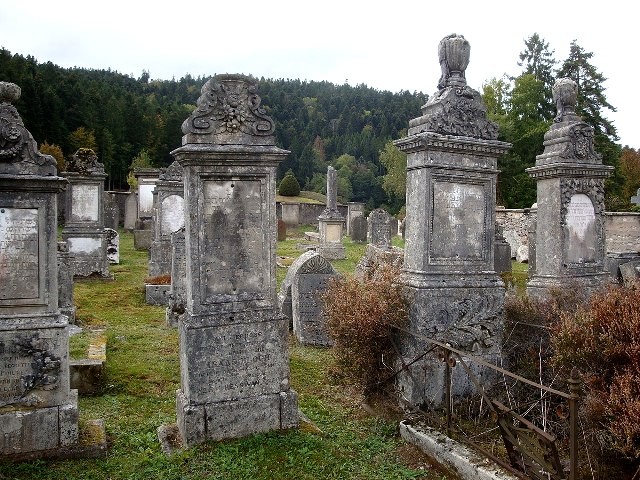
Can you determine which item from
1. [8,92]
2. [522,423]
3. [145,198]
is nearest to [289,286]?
[522,423]

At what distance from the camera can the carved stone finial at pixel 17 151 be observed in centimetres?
505

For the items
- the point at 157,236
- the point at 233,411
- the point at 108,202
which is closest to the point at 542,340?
the point at 233,411

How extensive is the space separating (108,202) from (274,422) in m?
27.5

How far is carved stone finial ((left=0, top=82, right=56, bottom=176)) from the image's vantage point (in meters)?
5.05

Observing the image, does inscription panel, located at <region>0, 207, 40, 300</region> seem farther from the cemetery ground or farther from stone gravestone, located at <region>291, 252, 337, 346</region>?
stone gravestone, located at <region>291, 252, 337, 346</region>

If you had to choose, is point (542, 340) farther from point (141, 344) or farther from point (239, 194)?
point (141, 344)

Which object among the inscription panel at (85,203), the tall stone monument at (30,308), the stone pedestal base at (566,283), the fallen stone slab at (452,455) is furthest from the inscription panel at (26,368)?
the inscription panel at (85,203)

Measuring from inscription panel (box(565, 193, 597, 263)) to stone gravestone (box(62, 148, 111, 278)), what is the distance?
13.0 m

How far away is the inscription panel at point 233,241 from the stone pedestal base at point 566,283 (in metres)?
4.72

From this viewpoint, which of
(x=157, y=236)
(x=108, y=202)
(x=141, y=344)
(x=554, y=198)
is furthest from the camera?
(x=108, y=202)

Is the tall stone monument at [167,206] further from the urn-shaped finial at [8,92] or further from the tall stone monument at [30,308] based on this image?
the tall stone monument at [30,308]

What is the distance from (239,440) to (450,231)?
3.27m

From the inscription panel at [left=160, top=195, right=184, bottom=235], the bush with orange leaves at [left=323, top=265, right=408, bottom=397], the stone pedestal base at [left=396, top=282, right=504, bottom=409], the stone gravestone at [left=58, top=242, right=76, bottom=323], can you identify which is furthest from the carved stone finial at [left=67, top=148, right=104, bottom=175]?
the stone pedestal base at [left=396, top=282, right=504, bottom=409]

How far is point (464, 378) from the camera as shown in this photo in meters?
6.03
